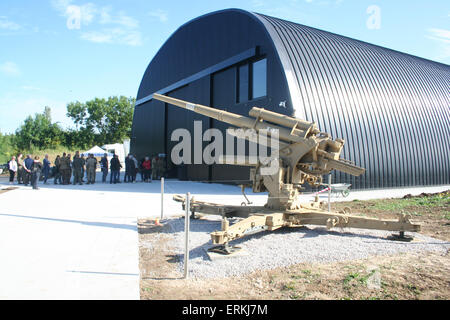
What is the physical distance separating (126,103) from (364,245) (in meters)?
64.5

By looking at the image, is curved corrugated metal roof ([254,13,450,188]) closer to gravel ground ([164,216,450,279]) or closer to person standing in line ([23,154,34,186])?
gravel ground ([164,216,450,279])

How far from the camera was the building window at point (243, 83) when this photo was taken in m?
17.5

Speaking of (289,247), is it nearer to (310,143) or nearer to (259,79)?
(310,143)

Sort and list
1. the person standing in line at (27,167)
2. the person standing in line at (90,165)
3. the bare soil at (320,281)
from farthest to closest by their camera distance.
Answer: the person standing in line at (90,165) < the person standing in line at (27,167) < the bare soil at (320,281)

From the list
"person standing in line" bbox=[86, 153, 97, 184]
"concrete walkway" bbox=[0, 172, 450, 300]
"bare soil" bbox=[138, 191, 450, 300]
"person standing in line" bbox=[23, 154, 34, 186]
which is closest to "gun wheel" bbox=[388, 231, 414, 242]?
"bare soil" bbox=[138, 191, 450, 300]

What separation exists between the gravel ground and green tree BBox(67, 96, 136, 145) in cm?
6186

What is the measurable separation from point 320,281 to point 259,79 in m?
13.3

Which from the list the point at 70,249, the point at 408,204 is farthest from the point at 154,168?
the point at 70,249

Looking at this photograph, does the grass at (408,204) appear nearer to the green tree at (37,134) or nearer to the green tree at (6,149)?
the green tree at (6,149)

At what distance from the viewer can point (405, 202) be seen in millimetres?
11883

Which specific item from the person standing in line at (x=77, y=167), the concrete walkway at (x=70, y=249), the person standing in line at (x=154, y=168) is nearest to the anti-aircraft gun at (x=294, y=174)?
the concrete walkway at (x=70, y=249)

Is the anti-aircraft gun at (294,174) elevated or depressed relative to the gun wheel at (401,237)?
elevated

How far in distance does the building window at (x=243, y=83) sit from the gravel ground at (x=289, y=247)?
11.0m

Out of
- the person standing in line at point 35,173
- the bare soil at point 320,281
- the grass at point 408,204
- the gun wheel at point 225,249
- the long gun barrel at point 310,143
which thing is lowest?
the bare soil at point 320,281
